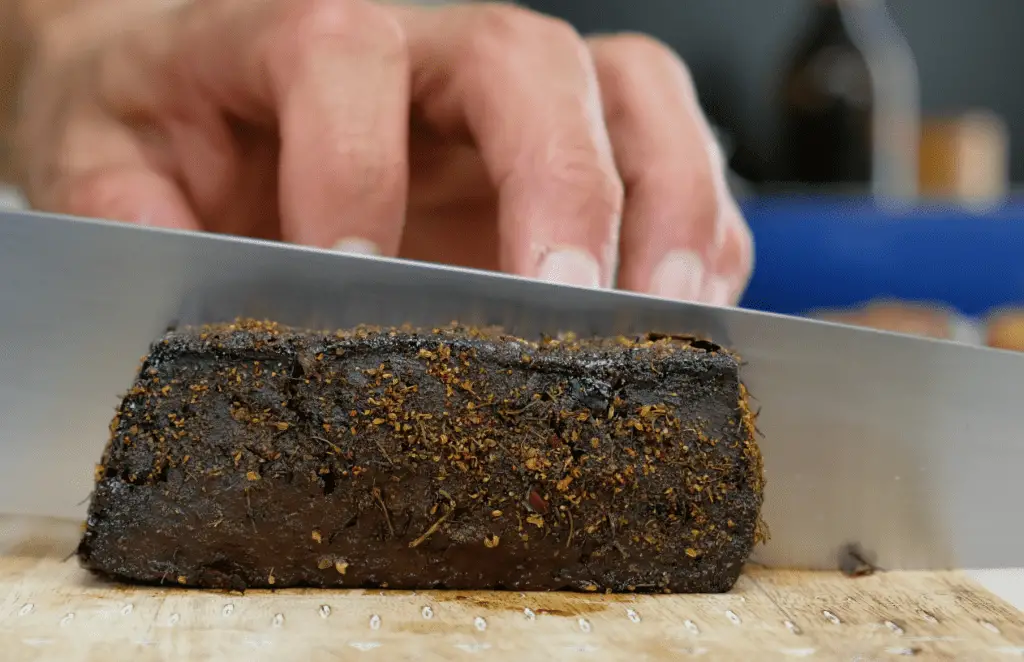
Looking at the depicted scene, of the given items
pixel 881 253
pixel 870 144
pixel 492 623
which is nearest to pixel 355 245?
pixel 492 623

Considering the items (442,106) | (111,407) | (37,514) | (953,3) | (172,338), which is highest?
(953,3)

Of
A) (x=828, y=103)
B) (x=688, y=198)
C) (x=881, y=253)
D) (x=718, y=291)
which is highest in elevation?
(x=828, y=103)

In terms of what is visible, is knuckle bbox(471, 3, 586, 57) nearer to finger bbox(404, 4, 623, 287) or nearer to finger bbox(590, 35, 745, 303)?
finger bbox(404, 4, 623, 287)

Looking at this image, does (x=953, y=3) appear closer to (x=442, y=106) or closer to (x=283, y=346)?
(x=442, y=106)


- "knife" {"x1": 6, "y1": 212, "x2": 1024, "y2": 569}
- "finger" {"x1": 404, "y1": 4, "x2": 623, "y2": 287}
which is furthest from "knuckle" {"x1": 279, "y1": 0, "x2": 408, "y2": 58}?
"knife" {"x1": 6, "y1": 212, "x2": 1024, "y2": 569}

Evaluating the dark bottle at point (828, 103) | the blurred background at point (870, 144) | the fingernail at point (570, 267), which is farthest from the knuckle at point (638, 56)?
the dark bottle at point (828, 103)

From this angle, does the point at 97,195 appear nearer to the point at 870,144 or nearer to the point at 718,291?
the point at 718,291

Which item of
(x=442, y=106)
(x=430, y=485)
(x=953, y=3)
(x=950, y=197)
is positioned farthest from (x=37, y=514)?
(x=953, y=3)
